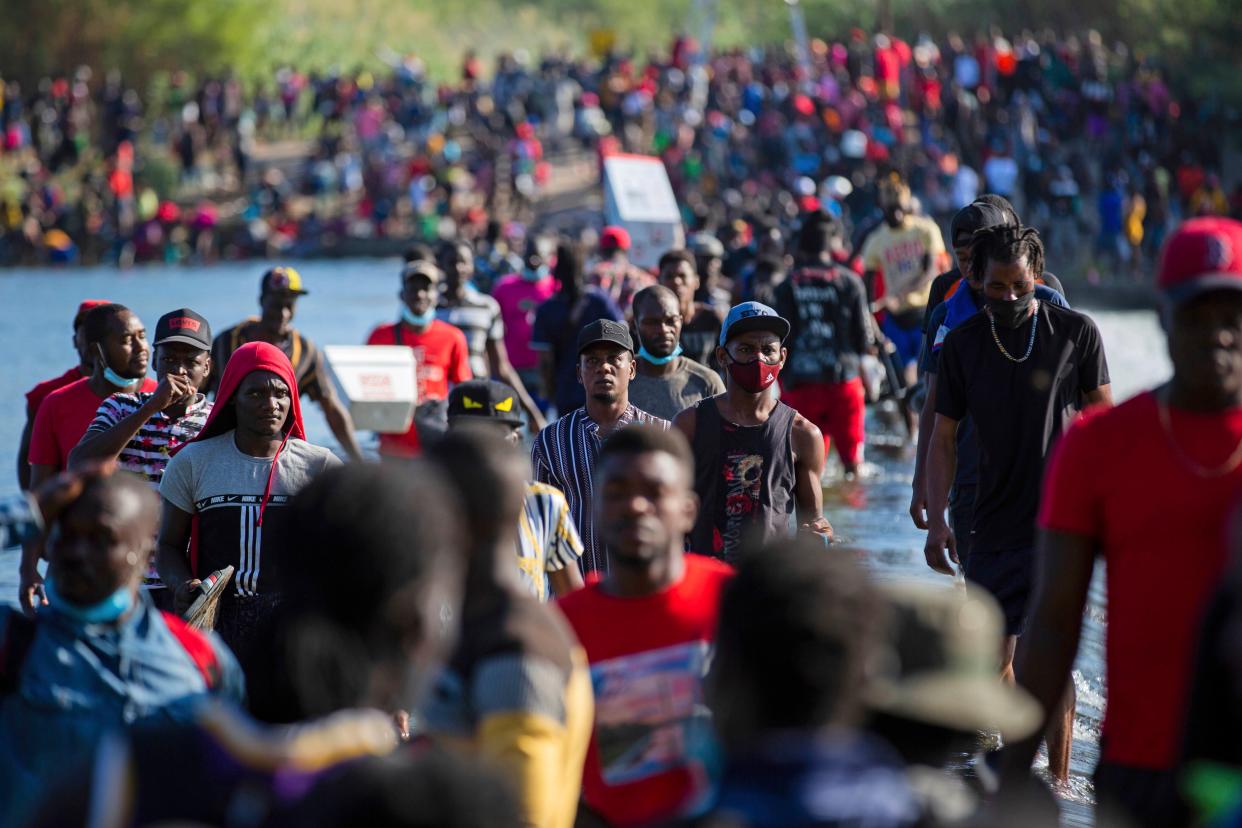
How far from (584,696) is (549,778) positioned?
23cm

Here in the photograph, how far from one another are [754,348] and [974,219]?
3.56 feet

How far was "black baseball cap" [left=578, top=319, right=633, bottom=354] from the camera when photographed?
24.2 feet

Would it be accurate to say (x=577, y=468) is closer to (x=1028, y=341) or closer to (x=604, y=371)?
(x=604, y=371)

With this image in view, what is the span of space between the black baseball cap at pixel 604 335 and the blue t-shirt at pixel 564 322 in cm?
476

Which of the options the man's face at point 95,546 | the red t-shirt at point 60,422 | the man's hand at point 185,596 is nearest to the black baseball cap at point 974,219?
the man's hand at point 185,596

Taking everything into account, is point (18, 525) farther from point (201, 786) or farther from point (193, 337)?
point (193, 337)

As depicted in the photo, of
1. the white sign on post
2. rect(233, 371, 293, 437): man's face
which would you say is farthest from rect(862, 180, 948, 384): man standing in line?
rect(233, 371, 293, 437): man's face

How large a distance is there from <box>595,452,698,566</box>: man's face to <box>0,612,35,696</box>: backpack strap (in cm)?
121

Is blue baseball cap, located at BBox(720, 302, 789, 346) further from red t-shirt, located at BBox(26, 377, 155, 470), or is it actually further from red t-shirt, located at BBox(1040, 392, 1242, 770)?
red t-shirt, located at BBox(1040, 392, 1242, 770)

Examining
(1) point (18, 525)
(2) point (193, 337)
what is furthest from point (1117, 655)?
(2) point (193, 337)

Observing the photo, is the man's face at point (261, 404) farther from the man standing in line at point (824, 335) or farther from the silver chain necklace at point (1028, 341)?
the man standing in line at point (824, 335)

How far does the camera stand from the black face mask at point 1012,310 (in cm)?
654

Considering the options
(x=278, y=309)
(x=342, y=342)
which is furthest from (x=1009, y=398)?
(x=342, y=342)

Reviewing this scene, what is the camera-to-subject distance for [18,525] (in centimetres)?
426
